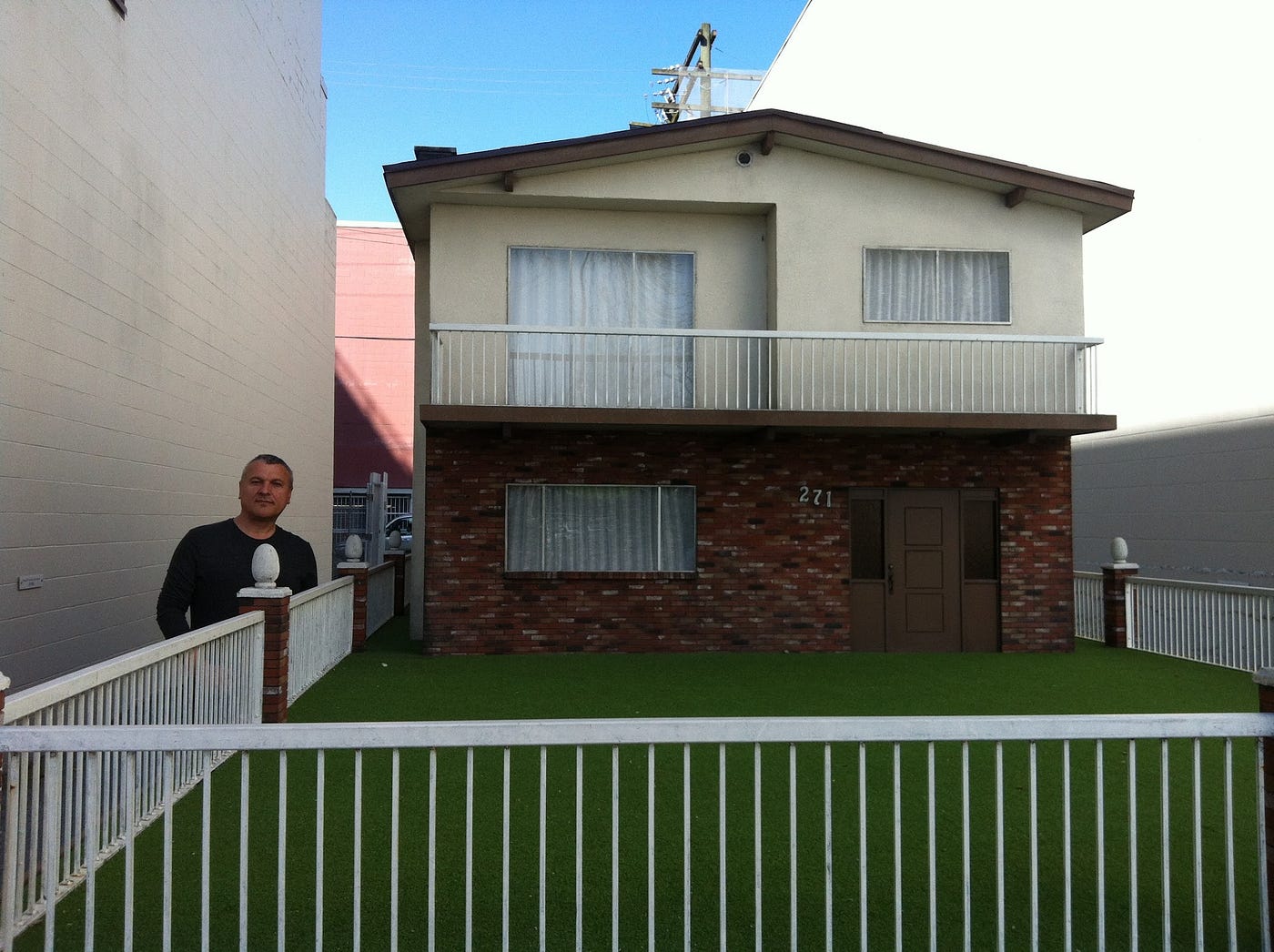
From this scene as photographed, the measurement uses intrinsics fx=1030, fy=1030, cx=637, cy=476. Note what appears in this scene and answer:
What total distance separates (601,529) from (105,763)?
27.8 feet

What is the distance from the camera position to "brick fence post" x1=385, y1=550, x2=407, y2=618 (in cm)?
1662

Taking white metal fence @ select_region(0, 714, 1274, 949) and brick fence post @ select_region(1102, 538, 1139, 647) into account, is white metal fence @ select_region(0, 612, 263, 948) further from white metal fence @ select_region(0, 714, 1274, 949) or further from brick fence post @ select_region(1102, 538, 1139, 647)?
brick fence post @ select_region(1102, 538, 1139, 647)

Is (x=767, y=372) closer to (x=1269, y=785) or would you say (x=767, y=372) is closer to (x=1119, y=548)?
(x=1119, y=548)

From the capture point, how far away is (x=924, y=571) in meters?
13.2

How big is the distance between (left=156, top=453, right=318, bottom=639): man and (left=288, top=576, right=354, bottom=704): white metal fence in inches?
34.7

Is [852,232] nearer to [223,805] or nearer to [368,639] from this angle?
[368,639]

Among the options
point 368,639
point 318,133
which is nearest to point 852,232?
point 368,639

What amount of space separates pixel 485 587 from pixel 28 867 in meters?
8.47

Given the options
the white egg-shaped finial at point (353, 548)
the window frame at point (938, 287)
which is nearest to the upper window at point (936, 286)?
the window frame at point (938, 287)

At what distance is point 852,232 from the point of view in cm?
1281

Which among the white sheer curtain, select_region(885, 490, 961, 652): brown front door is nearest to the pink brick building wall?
the white sheer curtain

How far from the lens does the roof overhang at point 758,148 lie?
1195cm

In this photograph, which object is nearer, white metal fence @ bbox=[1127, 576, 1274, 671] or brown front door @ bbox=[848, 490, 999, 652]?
white metal fence @ bbox=[1127, 576, 1274, 671]

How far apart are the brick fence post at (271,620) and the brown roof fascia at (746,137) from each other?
20.0 ft
